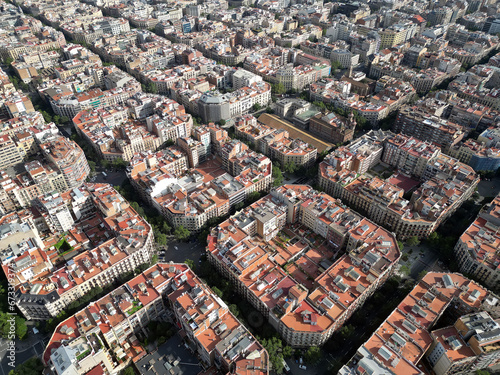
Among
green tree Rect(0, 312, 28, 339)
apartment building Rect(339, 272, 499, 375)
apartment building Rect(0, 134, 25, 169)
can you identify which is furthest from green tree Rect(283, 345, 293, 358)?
apartment building Rect(0, 134, 25, 169)

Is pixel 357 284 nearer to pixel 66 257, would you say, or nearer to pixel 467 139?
pixel 66 257

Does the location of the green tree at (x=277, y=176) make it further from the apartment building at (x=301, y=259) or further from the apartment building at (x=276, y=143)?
the apartment building at (x=301, y=259)

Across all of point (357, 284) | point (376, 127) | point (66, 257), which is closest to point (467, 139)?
point (376, 127)

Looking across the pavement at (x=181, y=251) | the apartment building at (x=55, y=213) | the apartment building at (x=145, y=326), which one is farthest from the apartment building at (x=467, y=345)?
the apartment building at (x=55, y=213)

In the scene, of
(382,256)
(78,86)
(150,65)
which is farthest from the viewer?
(150,65)

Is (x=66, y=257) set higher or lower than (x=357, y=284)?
lower

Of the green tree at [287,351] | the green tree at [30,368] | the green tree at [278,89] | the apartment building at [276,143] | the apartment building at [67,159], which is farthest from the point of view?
the green tree at [278,89]
